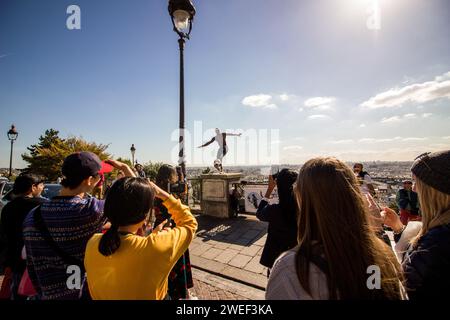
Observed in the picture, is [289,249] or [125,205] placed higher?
[125,205]

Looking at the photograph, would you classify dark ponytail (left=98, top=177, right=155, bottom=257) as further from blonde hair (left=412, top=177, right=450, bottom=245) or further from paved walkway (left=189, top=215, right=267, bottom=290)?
paved walkway (left=189, top=215, right=267, bottom=290)

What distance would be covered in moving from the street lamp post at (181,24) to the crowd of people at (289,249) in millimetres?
2976

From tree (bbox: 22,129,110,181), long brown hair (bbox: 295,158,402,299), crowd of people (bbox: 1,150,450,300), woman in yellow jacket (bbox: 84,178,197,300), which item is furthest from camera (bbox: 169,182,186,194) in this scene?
tree (bbox: 22,129,110,181)

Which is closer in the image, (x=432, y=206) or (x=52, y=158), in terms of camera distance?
(x=432, y=206)

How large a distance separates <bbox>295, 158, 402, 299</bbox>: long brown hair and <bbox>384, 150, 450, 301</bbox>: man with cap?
0.18 metres

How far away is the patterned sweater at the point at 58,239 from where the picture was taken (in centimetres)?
145

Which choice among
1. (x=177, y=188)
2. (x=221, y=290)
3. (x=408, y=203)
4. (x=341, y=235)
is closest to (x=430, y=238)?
(x=341, y=235)

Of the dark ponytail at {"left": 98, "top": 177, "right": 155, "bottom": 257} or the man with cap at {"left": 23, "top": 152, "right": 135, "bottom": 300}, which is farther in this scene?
the man with cap at {"left": 23, "top": 152, "right": 135, "bottom": 300}

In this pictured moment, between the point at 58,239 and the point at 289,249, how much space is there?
1.61 m

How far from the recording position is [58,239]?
4.75 feet

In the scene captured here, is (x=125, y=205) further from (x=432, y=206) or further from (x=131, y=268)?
(x=432, y=206)

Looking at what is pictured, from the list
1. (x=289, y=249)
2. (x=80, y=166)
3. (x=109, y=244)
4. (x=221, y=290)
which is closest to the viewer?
(x=109, y=244)

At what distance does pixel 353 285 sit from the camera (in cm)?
88

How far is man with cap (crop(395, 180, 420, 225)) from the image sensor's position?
187 inches
